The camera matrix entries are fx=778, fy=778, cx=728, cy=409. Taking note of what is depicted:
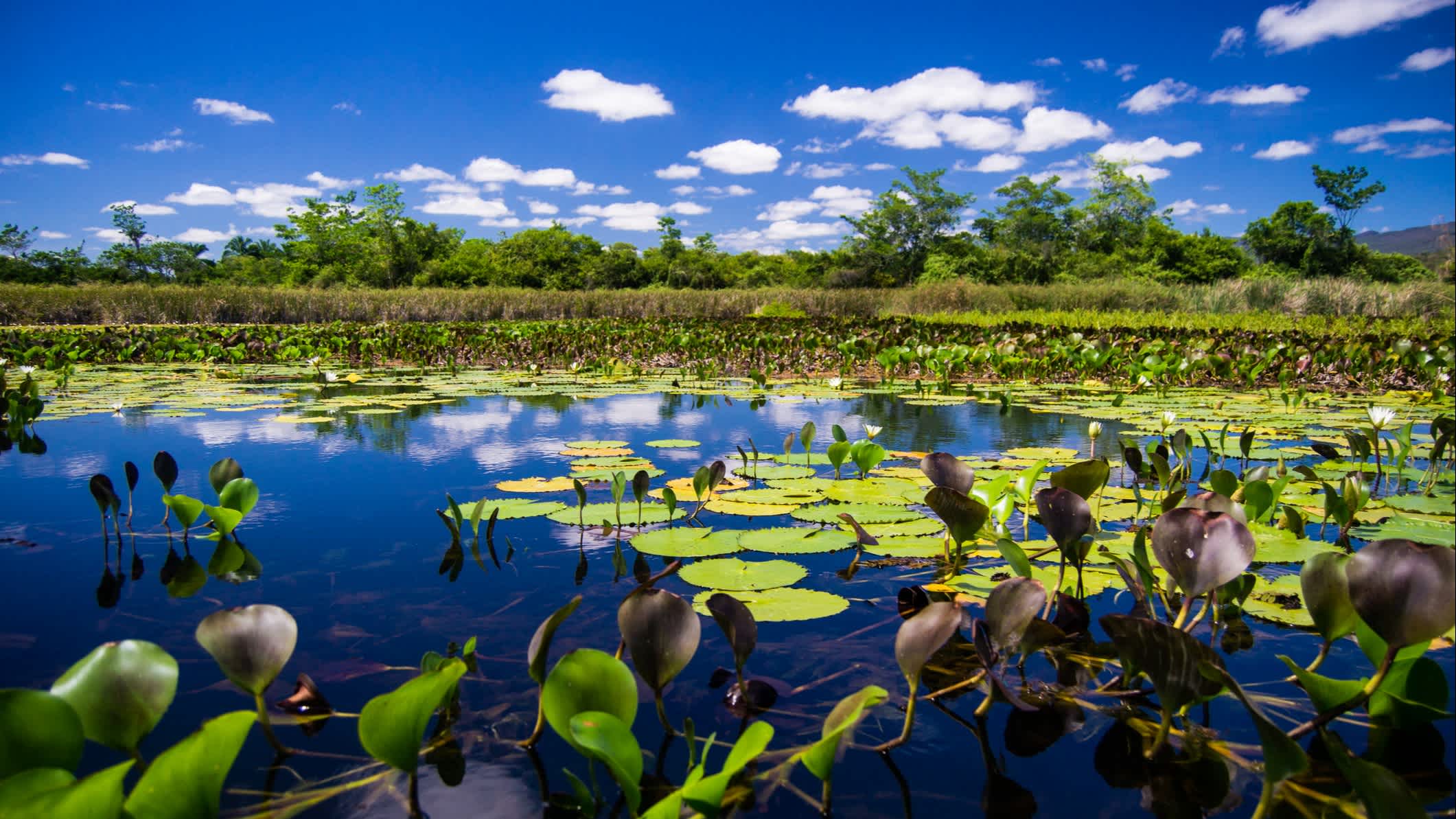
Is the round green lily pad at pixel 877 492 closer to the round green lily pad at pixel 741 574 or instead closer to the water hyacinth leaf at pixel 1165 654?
the round green lily pad at pixel 741 574

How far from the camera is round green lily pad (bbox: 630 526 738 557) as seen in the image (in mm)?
2033

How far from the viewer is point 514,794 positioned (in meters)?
1.03

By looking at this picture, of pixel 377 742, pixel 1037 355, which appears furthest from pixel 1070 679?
pixel 1037 355

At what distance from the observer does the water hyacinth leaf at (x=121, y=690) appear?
863mm

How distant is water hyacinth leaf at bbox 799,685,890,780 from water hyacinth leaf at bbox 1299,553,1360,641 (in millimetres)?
681

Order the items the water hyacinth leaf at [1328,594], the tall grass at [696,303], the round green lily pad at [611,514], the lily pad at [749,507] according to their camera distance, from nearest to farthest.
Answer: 1. the water hyacinth leaf at [1328,594]
2. the round green lily pad at [611,514]
3. the lily pad at [749,507]
4. the tall grass at [696,303]

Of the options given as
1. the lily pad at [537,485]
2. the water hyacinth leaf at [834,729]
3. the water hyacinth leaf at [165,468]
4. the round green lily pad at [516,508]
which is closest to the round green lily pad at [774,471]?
the lily pad at [537,485]

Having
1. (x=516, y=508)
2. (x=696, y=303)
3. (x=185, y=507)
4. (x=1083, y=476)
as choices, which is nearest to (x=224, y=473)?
(x=185, y=507)

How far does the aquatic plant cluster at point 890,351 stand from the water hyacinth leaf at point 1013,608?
494cm

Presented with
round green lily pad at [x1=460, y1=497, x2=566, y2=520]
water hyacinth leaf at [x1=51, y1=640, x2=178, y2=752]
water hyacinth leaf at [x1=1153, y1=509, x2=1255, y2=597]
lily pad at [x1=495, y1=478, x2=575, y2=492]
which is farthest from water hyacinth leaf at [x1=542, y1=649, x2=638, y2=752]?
lily pad at [x1=495, y1=478, x2=575, y2=492]

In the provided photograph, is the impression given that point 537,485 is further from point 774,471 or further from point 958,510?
point 958,510

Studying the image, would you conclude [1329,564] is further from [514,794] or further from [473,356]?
[473,356]

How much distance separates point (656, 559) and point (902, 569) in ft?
2.06

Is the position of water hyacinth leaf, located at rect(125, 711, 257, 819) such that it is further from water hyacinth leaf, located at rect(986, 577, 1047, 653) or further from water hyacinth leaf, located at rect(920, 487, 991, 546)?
water hyacinth leaf, located at rect(920, 487, 991, 546)
